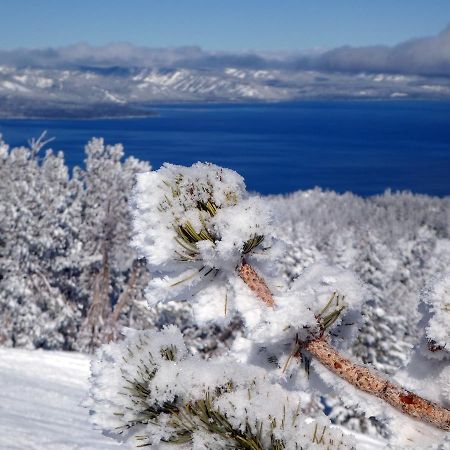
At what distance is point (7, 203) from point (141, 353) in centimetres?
2130

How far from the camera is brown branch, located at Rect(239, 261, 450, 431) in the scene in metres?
1.65

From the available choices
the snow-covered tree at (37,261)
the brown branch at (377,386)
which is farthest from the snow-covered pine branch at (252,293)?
the snow-covered tree at (37,261)

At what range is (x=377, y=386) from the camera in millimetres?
1649

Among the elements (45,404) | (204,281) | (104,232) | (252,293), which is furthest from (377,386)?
(104,232)

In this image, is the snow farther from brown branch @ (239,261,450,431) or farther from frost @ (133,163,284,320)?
brown branch @ (239,261,450,431)

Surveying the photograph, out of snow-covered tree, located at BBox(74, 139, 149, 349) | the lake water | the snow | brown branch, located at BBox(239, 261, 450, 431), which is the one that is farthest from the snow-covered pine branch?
the lake water

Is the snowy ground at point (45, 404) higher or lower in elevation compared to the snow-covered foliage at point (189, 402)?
lower

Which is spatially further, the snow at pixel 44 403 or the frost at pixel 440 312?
the snow at pixel 44 403

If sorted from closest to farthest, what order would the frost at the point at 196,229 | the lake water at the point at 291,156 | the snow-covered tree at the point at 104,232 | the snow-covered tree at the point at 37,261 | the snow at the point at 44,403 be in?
the frost at the point at 196,229 → the snow at the point at 44,403 → the snow-covered tree at the point at 37,261 → the snow-covered tree at the point at 104,232 → the lake water at the point at 291,156

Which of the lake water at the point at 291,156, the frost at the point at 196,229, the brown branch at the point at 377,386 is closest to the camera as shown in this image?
the brown branch at the point at 377,386

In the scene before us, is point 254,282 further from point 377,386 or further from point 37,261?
point 37,261

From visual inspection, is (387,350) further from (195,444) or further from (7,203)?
(195,444)

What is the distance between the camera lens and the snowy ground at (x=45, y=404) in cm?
885

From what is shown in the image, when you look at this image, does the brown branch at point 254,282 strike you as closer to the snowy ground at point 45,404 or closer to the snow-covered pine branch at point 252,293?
the snow-covered pine branch at point 252,293
